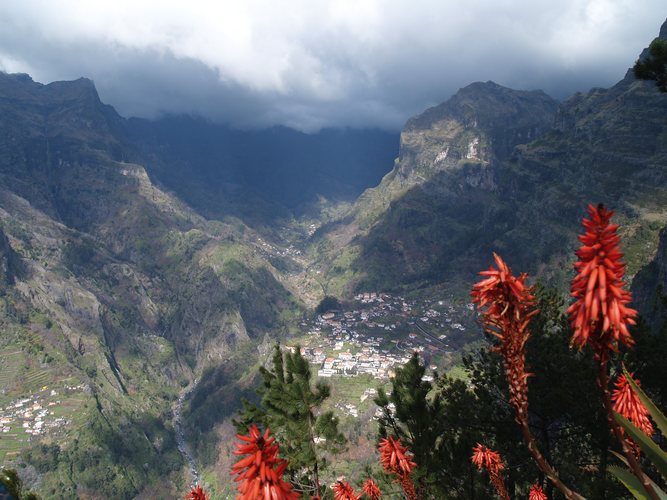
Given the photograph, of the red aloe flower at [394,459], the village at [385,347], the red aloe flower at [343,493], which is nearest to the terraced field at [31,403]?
the village at [385,347]

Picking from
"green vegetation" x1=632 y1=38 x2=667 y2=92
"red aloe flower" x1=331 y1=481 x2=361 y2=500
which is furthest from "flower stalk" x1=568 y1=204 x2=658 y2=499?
"green vegetation" x1=632 y1=38 x2=667 y2=92

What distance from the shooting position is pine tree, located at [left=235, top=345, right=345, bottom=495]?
16734 mm

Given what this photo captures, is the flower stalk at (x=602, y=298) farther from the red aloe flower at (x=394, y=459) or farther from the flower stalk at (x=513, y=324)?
the red aloe flower at (x=394, y=459)

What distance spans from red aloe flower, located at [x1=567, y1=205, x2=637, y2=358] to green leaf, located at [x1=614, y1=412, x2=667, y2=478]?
109cm

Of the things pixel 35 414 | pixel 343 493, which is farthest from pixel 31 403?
pixel 343 493

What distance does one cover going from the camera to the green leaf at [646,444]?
4070mm

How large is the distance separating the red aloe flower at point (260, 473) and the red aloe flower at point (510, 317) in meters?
2.35

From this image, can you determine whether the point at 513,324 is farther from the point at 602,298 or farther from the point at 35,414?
the point at 35,414

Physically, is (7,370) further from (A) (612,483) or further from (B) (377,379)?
(A) (612,483)

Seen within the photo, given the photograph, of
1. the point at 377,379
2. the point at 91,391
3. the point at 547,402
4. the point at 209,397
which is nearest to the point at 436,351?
the point at 377,379

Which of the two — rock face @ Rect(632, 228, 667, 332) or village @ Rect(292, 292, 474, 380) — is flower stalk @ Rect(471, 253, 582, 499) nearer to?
rock face @ Rect(632, 228, 667, 332)

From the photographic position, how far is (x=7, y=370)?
157 meters

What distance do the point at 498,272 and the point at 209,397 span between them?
660 ft

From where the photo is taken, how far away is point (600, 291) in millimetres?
3348
